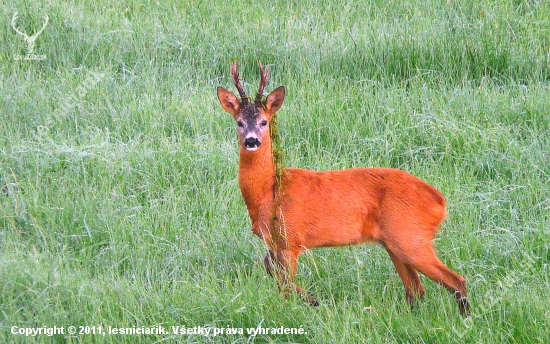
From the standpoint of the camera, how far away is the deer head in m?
4.96

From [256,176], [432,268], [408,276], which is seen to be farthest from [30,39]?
[432,268]

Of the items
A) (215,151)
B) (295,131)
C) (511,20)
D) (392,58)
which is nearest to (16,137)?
(215,151)

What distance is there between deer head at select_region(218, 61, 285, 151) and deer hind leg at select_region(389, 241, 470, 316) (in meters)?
1.00

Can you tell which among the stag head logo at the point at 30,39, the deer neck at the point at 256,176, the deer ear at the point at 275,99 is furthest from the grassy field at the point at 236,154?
the deer ear at the point at 275,99

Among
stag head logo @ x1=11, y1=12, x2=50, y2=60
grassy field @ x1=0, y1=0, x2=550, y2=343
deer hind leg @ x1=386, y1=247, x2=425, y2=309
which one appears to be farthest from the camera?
stag head logo @ x1=11, y1=12, x2=50, y2=60

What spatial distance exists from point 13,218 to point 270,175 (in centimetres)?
186

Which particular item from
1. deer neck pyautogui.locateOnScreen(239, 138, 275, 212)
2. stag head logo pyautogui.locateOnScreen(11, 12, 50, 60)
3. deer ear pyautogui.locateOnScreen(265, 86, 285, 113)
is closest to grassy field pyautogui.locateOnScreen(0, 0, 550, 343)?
stag head logo pyautogui.locateOnScreen(11, 12, 50, 60)

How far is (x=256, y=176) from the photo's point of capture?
5.07 m

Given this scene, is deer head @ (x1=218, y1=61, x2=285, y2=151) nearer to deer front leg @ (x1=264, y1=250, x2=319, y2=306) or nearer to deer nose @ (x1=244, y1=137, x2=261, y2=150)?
deer nose @ (x1=244, y1=137, x2=261, y2=150)

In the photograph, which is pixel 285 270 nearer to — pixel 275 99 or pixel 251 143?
pixel 251 143

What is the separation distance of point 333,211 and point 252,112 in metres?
0.74

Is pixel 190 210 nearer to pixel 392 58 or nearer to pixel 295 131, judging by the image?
pixel 295 131

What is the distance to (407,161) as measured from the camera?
6.61m

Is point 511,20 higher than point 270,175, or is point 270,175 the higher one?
point 511,20
